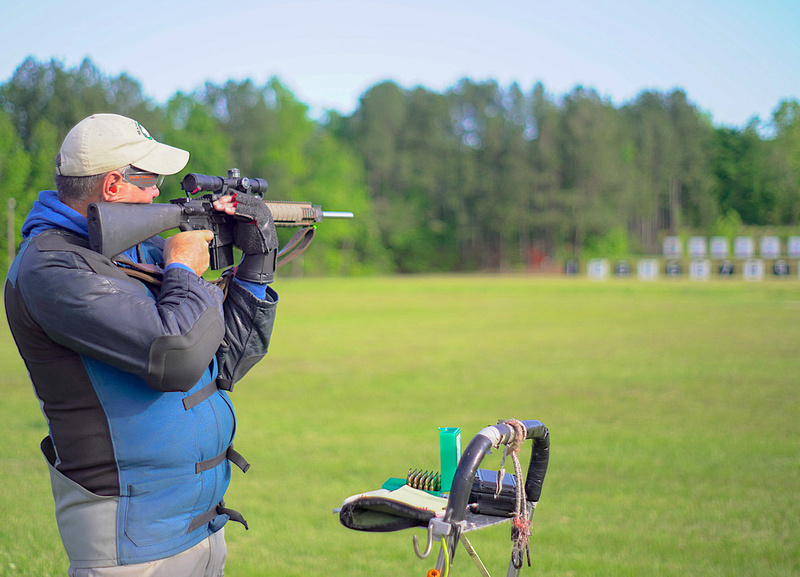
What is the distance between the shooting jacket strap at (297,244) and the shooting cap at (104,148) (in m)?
1.06

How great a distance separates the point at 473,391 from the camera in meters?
12.5

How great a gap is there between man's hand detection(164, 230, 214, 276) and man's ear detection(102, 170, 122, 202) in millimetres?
248

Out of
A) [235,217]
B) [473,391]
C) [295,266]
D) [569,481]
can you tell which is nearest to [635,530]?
[569,481]

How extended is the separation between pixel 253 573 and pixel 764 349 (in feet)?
50.9

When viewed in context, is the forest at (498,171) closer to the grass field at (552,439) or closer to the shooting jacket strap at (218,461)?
the grass field at (552,439)

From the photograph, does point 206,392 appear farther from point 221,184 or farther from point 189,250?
point 221,184

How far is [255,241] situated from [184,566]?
1261 millimetres

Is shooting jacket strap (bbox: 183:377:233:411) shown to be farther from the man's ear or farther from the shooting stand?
the man's ear

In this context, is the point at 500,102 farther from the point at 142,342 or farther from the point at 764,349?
the point at 142,342

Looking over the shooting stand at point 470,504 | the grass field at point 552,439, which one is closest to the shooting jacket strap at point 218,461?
the shooting stand at point 470,504

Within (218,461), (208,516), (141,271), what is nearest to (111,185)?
(141,271)

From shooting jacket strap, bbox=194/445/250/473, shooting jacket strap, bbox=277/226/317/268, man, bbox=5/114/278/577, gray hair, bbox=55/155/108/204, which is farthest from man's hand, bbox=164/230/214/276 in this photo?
shooting jacket strap, bbox=277/226/317/268

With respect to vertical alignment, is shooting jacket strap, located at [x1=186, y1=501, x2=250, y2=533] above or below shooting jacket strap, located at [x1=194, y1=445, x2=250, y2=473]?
below

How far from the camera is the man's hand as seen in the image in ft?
8.44
